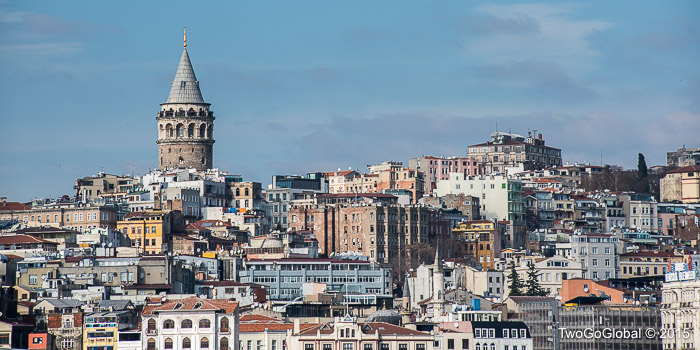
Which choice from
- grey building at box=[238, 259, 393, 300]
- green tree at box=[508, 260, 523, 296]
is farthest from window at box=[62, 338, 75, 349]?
green tree at box=[508, 260, 523, 296]

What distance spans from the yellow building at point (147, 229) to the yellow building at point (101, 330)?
35.1 m

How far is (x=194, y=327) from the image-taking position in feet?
297

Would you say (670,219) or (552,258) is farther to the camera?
(670,219)

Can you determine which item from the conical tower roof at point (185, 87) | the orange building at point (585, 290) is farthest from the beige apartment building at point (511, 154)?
the orange building at point (585, 290)

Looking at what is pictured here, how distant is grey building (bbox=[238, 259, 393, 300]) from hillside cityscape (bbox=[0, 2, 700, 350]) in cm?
14

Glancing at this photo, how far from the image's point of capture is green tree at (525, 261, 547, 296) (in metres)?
118

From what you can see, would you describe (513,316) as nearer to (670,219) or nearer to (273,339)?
(273,339)

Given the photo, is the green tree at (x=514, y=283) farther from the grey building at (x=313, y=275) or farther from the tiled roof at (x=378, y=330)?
the tiled roof at (x=378, y=330)

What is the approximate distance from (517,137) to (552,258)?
235ft

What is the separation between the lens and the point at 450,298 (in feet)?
367

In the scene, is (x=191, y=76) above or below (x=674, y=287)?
above

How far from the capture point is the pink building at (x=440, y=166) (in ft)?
576

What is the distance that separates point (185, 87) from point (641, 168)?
45.7 m

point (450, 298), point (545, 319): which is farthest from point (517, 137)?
point (545, 319)
